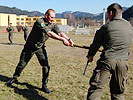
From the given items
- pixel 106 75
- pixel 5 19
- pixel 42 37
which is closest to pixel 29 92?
pixel 42 37

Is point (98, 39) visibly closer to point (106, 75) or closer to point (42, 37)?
point (106, 75)

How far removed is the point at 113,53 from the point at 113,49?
7 centimetres

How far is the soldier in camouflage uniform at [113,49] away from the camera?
3396 mm

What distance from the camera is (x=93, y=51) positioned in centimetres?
368

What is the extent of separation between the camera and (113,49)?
3436 millimetres

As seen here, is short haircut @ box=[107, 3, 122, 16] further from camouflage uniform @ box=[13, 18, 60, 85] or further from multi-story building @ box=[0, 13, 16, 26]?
multi-story building @ box=[0, 13, 16, 26]

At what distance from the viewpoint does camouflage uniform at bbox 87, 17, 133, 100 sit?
3395 millimetres

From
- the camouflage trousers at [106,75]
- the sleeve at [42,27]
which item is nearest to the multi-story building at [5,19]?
the sleeve at [42,27]

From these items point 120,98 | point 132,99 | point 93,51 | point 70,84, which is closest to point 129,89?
point 132,99

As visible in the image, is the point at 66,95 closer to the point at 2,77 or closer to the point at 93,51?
the point at 93,51

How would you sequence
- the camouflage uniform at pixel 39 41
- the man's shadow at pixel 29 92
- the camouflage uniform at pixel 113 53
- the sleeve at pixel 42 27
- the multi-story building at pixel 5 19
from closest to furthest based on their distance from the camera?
the camouflage uniform at pixel 113 53 → the sleeve at pixel 42 27 → the camouflage uniform at pixel 39 41 → the man's shadow at pixel 29 92 → the multi-story building at pixel 5 19

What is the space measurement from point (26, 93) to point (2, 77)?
67.2 inches

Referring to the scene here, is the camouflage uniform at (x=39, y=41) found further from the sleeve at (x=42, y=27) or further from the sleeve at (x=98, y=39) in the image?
the sleeve at (x=98, y=39)

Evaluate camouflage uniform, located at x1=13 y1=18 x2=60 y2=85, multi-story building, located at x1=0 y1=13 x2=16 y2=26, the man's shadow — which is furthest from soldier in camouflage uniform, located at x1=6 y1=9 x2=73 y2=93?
multi-story building, located at x1=0 y1=13 x2=16 y2=26
